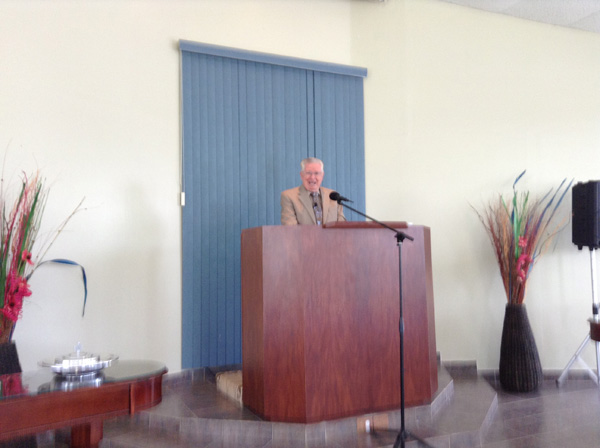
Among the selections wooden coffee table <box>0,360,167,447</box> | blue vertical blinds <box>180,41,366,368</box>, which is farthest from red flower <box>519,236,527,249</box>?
wooden coffee table <box>0,360,167,447</box>

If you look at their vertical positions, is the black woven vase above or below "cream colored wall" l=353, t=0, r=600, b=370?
below

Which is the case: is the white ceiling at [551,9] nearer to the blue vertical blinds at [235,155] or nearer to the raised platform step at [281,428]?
the blue vertical blinds at [235,155]

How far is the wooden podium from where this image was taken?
2.97 m

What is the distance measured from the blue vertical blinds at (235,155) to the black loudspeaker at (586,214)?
6.07 ft

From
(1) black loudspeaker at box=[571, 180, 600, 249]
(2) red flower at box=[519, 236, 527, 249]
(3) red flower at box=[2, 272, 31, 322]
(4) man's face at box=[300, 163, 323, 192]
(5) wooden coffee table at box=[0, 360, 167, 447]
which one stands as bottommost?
(5) wooden coffee table at box=[0, 360, 167, 447]

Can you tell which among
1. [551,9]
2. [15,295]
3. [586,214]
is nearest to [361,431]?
[15,295]

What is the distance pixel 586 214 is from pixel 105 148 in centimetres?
396

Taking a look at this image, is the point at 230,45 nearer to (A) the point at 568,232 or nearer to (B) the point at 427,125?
(B) the point at 427,125

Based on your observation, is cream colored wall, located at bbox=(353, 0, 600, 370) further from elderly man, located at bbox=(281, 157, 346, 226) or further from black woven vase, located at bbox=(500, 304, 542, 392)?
elderly man, located at bbox=(281, 157, 346, 226)

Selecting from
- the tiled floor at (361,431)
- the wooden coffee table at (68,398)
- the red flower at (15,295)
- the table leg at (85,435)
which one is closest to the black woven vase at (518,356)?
the tiled floor at (361,431)

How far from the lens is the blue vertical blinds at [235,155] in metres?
4.18

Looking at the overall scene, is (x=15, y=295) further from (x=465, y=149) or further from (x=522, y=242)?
(x=465, y=149)

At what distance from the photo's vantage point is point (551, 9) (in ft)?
15.9

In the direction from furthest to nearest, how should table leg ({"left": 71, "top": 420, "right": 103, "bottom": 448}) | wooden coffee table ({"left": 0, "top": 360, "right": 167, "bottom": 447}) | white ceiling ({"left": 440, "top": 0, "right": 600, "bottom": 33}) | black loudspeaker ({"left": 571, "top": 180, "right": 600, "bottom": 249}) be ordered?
white ceiling ({"left": 440, "top": 0, "right": 600, "bottom": 33}) < black loudspeaker ({"left": 571, "top": 180, "right": 600, "bottom": 249}) < table leg ({"left": 71, "top": 420, "right": 103, "bottom": 448}) < wooden coffee table ({"left": 0, "top": 360, "right": 167, "bottom": 447})
